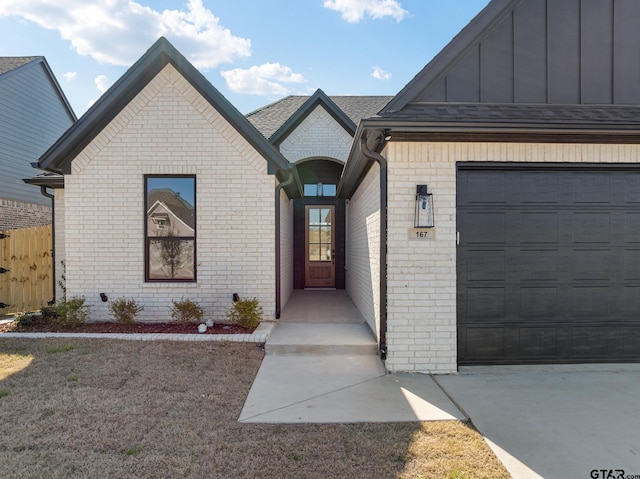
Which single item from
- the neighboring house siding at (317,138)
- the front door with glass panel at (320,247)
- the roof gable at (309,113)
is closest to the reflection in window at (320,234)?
the front door with glass panel at (320,247)

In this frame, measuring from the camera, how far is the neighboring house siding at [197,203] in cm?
673

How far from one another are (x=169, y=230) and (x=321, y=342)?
3.62 meters

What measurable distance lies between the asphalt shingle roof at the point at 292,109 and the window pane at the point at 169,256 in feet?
19.5

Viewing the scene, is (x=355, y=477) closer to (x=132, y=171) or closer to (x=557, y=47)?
(x=557, y=47)

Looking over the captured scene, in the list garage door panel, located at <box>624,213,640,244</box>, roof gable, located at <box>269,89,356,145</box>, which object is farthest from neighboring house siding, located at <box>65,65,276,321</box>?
garage door panel, located at <box>624,213,640,244</box>

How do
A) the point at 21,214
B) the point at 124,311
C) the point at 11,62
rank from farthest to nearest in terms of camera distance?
the point at 11,62
the point at 21,214
the point at 124,311

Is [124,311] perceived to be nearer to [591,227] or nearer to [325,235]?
[325,235]

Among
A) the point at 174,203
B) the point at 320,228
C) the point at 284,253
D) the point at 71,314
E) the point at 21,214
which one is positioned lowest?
the point at 71,314

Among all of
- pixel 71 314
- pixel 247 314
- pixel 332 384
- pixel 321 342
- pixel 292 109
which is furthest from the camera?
pixel 292 109

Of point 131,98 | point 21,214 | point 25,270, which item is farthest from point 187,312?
point 21,214

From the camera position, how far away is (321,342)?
17.8 feet

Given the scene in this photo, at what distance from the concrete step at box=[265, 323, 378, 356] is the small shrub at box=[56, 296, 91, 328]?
3.51 m

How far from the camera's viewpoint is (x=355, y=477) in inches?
99.4

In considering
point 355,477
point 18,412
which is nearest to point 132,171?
point 18,412
